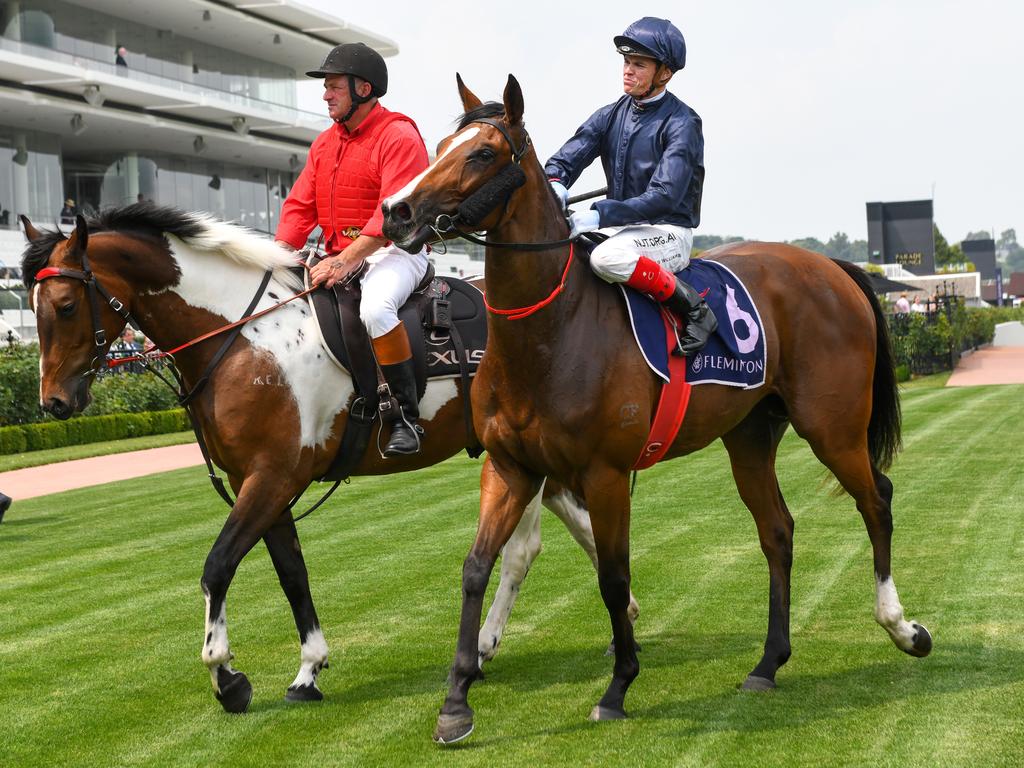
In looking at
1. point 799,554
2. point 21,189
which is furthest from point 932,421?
point 21,189

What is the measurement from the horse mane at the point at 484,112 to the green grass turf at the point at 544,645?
81.1 inches

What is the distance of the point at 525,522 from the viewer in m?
5.44

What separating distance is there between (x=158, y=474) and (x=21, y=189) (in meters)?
26.7

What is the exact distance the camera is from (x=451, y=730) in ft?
13.6

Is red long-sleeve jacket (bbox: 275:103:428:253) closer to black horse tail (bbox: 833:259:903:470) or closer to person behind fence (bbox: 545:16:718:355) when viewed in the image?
person behind fence (bbox: 545:16:718:355)

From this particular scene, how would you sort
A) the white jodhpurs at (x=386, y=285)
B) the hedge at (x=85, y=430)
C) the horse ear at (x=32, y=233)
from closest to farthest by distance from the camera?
the horse ear at (x=32, y=233) → the white jodhpurs at (x=386, y=285) → the hedge at (x=85, y=430)

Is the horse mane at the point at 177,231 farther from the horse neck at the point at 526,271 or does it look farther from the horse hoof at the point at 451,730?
the horse hoof at the point at 451,730

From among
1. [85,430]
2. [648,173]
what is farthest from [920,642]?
[85,430]

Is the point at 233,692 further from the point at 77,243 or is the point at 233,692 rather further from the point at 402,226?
the point at 402,226

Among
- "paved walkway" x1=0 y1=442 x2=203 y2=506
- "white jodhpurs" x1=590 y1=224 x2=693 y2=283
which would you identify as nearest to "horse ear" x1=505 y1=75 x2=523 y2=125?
"white jodhpurs" x1=590 y1=224 x2=693 y2=283

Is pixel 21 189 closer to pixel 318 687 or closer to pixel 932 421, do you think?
pixel 932 421

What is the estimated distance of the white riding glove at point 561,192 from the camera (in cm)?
458

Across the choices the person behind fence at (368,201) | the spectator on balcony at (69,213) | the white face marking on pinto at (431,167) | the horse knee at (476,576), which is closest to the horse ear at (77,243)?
the person behind fence at (368,201)

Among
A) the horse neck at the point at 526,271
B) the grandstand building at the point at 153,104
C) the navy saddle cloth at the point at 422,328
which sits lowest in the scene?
the navy saddle cloth at the point at 422,328
